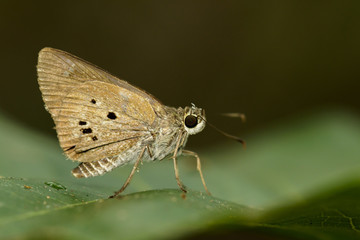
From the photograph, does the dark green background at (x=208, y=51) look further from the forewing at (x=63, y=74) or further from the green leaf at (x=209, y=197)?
the forewing at (x=63, y=74)

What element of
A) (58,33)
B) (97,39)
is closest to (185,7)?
(97,39)

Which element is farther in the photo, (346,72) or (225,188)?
(346,72)

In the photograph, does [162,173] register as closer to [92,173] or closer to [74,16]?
[92,173]

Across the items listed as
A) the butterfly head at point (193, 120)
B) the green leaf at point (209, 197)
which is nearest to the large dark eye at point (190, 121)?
the butterfly head at point (193, 120)

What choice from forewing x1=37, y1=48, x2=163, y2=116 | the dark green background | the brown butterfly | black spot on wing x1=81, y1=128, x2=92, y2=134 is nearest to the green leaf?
the brown butterfly

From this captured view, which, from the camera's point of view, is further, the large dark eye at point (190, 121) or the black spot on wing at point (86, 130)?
the large dark eye at point (190, 121)

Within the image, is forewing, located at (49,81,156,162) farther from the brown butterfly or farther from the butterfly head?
the butterfly head

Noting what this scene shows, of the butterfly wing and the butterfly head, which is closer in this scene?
the butterfly wing
